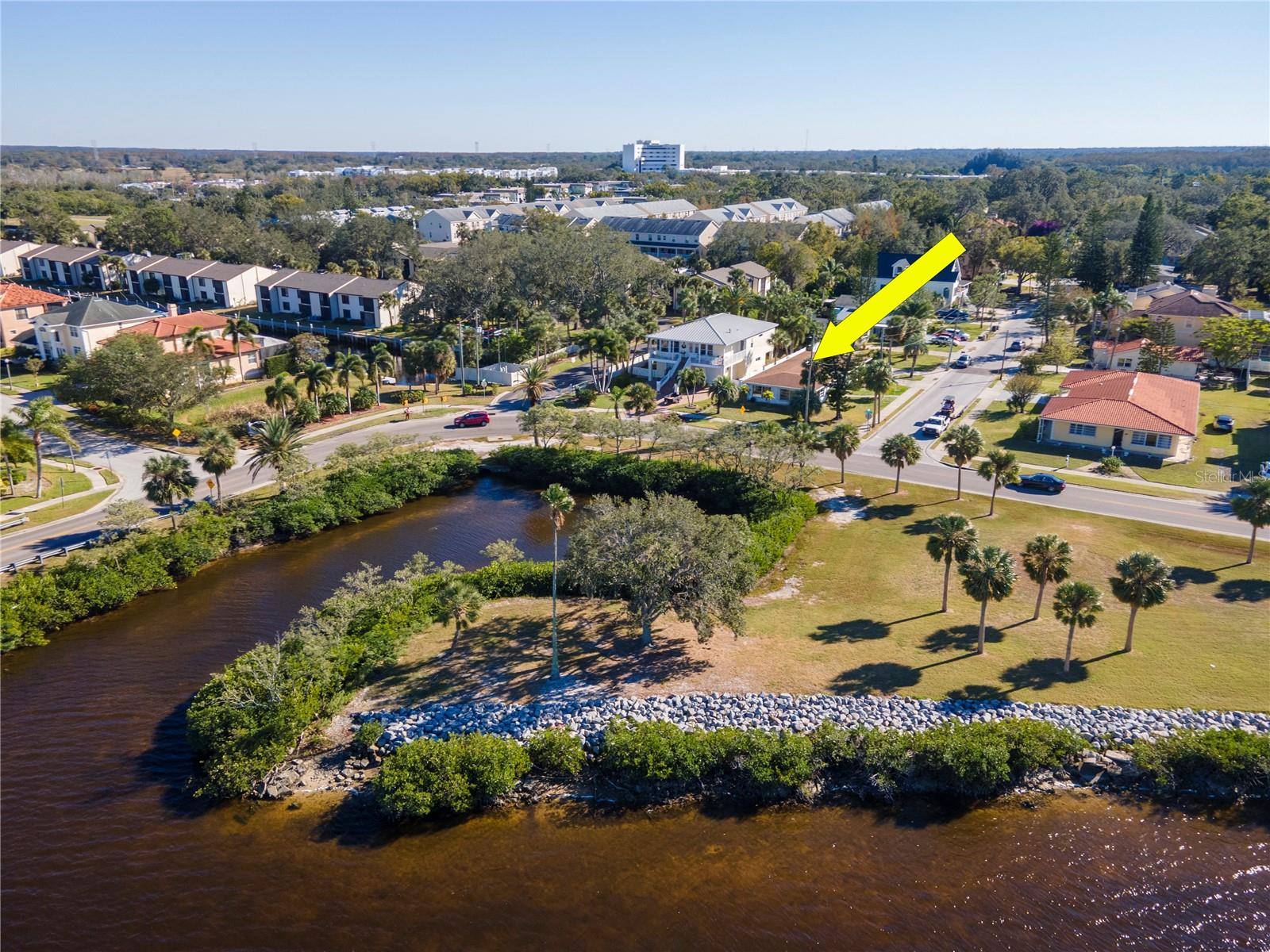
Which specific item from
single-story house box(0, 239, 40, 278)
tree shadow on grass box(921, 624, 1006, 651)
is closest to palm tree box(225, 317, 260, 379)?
tree shadow on grass box(921, 624, 1006, 651)

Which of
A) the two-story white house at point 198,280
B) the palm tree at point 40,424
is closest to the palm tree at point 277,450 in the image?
the palm tree at point 40,424

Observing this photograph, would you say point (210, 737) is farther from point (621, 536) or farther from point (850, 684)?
point (850, 684)

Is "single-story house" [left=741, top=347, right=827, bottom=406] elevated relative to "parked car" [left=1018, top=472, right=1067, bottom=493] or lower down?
elevated

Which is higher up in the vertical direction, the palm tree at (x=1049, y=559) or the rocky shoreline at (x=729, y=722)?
the palm tree at (x=1049, y=559)

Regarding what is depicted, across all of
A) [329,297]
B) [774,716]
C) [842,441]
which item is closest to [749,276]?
[329,297]

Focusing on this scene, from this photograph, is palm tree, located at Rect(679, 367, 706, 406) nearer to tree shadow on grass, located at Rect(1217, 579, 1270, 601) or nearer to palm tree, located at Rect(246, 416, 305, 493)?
palm tree, located at Rect(246, 416, 305, 493)

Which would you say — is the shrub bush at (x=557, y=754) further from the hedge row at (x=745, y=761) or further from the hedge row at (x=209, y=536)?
the hedge row at (x=209, y=536)
